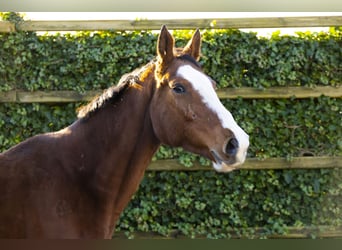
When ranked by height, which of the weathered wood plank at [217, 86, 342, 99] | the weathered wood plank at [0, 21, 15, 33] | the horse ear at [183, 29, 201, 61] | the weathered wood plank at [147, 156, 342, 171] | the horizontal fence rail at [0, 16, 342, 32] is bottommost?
the weathered wood plank at [147, 156, 342, 171]

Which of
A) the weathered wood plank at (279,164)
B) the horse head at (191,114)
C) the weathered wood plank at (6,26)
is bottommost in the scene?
the horse head at (191,114)

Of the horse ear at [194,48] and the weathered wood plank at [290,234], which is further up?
the horse ear at [194,48]

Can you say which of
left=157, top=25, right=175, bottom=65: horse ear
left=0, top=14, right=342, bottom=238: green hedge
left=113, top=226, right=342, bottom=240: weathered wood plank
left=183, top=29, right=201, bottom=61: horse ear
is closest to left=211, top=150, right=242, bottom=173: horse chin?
left=157, top=25, right=175, bottom=65: horse ear

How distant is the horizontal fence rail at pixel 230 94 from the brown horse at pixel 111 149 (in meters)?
2.11

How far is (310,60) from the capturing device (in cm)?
548

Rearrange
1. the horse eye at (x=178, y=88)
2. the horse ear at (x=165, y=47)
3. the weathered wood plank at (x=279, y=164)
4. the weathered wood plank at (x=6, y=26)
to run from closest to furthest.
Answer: the horse eye at (x=178, y=88) < the horse ear at (x=165, y=47) < the weathered wood plank at (x=6, y=26) < the weathered wood plank at (x=279, y=164)

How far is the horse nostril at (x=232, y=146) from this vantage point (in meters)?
2.77

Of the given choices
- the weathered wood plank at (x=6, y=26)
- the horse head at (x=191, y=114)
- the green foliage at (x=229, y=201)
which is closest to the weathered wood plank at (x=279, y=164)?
the green foliage at (x=229, y=201)

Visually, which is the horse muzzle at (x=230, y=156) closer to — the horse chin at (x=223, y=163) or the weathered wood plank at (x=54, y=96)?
the horse chin at (x=223, y=163)

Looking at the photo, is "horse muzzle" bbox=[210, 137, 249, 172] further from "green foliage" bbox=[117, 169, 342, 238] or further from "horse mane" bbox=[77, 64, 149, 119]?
"green foliage" bbox=[117, 169, 342, 238]

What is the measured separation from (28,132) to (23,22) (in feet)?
3.36

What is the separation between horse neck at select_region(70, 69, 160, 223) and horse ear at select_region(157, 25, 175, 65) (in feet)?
0.45

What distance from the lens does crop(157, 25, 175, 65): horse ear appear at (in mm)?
3171

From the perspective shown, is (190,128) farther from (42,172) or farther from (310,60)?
(310,60)
